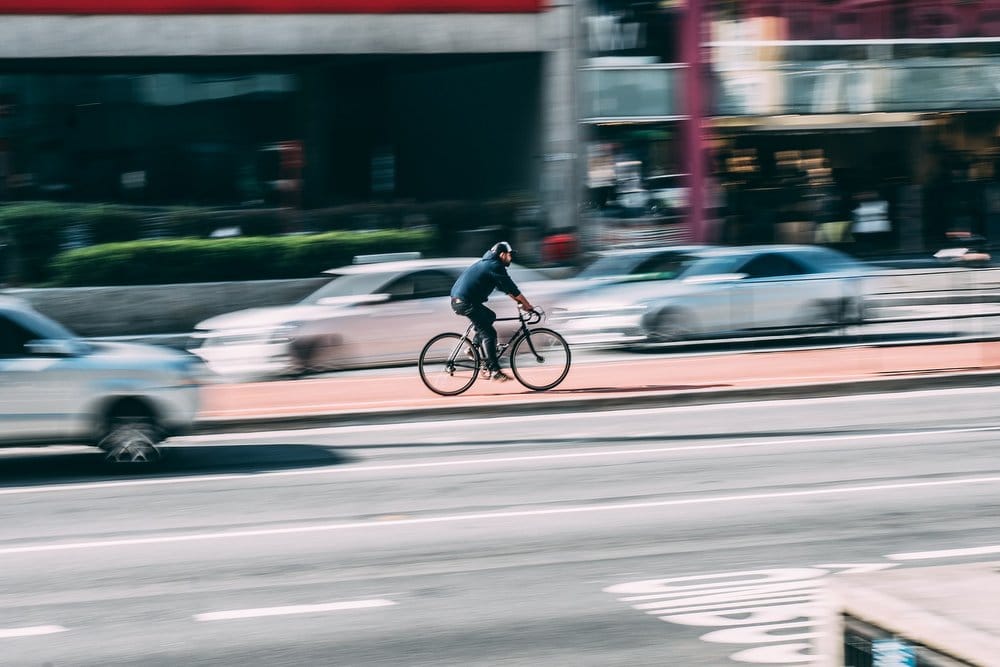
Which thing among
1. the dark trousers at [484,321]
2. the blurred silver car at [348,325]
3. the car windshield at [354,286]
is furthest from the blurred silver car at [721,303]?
the dark trousers at [484,321]

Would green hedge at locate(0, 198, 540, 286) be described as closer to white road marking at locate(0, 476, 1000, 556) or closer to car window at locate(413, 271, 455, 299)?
car window at locate(413, 271, 455, 299)

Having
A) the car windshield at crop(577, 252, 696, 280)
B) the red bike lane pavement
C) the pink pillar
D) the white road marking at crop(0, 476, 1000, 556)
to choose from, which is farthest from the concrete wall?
the white road marking at crop(0, 476, 1000, 556)

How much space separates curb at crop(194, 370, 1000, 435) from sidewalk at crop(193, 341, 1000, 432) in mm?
11

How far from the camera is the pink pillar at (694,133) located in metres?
26.0

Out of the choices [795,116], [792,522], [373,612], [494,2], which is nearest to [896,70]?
[795,116]

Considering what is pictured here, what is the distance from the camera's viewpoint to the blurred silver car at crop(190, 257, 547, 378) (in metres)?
16.8

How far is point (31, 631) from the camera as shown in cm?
655

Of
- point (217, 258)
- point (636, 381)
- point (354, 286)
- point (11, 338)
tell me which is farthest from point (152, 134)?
point (11, 338)

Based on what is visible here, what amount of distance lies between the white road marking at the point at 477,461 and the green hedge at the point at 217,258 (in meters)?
11.4

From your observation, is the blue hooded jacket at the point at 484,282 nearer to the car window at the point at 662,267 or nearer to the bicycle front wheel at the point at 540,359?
the bicycle front wheel at the point at 540,359

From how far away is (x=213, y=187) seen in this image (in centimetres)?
2652

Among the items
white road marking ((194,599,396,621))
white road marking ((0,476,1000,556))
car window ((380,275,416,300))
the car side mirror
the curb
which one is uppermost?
the car side mirror

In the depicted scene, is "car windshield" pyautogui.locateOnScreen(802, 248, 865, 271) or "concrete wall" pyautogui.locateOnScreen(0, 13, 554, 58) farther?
"concrete wall" pyautogui.locateOnScreen(0, 13, 554, 58)

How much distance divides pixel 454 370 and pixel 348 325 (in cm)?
262
